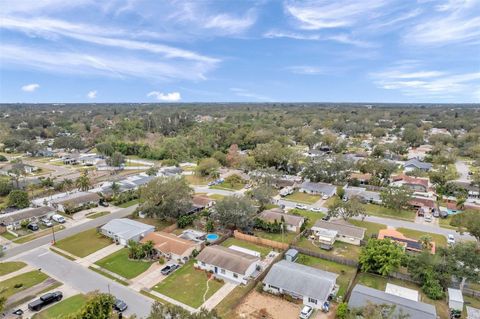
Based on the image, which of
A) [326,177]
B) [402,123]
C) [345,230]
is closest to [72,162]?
[326,177]

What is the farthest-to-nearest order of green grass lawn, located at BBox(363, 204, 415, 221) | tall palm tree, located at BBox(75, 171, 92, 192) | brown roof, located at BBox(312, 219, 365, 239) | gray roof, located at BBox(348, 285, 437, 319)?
1. tall palm tree, located at BBox(75, 171, 92, 192)
2. green grass lawn, located at BBox(363, 204, 415, 221)
3. brown roof, located at BBox(312, 219, 365, 239)
4. gray roof, located at BBox(348, 285, 437, 319)

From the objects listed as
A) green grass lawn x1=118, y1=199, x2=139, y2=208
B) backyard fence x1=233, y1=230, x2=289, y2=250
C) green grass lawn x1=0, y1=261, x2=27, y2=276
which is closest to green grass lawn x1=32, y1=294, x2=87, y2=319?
green grass lawn x1=0, y1=261, x2=27, y2=276

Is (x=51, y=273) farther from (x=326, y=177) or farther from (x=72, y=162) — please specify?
(x=72, y=162)

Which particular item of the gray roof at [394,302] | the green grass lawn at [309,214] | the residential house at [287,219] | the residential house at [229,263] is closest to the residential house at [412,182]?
the green grass lawn at [309,214]

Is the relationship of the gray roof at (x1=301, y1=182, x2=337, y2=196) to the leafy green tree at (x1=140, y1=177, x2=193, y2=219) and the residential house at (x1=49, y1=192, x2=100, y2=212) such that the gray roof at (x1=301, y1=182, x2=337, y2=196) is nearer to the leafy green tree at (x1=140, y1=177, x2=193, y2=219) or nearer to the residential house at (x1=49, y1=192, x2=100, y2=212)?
the leafy green tree at (x1=140, y1=177, x2=193, y2=219)

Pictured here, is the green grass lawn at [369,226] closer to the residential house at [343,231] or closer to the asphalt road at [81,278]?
the residential house at [343,231]
